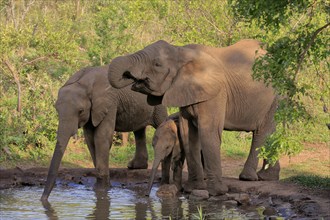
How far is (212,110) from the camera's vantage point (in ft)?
40.1

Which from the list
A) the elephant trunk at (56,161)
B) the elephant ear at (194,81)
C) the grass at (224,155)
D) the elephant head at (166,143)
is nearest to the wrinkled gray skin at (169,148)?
the elephant head at (166,143)

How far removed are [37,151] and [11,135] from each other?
26.0 inches

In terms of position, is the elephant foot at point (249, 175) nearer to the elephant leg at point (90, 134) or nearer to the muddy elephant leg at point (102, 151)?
the muddy elephant leg at point (102, 151)

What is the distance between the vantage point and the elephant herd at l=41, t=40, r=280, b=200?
1198 cm

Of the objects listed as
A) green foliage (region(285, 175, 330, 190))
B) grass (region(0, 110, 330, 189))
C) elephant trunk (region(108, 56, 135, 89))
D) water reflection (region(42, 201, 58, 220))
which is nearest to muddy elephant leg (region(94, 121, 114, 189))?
water reflection (region(42, 201, 58, 220))

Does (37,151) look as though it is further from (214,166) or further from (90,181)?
(214,166)

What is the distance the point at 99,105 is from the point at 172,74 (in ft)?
7.02

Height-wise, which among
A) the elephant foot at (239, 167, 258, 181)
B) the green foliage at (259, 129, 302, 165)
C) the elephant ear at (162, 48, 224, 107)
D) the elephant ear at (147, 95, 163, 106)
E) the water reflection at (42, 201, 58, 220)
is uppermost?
the elephant ear at (162, 48, 224, 107)

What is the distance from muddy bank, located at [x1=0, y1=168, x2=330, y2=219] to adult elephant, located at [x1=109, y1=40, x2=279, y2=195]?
1.57 feet

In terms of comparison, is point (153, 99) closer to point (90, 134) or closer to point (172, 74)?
point (172, 74)

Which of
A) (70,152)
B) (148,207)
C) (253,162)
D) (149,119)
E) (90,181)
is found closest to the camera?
(148,207)

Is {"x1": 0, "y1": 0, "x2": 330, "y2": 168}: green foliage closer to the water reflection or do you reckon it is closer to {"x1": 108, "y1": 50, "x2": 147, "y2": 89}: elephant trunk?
{"x1": 108, "y1": 50, "x2": 147, "y2": 89}: elephant trunk

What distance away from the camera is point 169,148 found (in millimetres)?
12930

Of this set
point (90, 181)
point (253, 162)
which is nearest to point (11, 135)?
point (90, 181)
